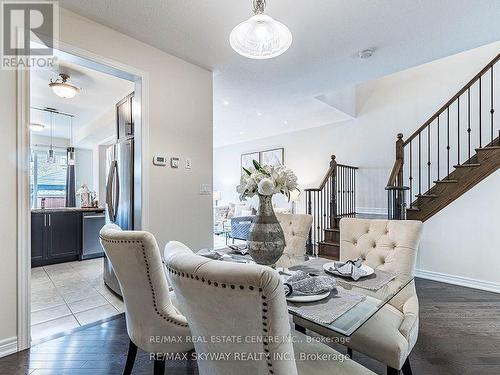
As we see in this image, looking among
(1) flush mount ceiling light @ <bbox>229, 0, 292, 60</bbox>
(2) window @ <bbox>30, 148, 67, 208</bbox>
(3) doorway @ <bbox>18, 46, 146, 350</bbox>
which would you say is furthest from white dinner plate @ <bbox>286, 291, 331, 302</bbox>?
(2) window @ <bbox>30, 148, 67, 208</bbox>

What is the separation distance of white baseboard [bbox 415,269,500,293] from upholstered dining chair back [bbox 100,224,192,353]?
3.49 metres

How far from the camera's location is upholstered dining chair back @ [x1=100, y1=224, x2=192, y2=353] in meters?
1.18

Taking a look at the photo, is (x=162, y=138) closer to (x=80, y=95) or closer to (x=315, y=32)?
(x=315, y=32)

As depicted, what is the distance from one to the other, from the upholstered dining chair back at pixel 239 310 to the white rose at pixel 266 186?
0.68m

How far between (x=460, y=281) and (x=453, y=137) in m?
2.22

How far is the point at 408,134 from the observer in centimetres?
457

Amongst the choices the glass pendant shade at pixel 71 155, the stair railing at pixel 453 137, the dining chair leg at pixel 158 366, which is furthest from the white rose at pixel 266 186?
the glass pendant shade at pixel 71 155

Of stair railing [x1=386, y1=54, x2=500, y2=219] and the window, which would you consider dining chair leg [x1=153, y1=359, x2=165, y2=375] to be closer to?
stair railing [x1=386, y1=54, x2=500, y2=219]

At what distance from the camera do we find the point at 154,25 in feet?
7.25

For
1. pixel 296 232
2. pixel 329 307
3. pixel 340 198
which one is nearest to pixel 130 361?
pixel 329 307

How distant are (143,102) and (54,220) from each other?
305 cm

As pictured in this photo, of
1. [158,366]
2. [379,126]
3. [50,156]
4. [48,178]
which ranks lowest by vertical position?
[158,366]

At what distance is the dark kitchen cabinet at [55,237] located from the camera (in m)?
3.99

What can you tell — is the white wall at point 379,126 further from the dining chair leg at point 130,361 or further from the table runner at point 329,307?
the dining chair leg at point 130,361
